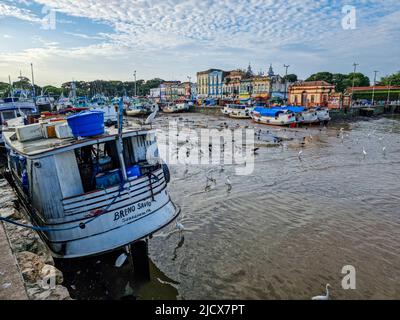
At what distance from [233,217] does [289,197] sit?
3.78 m

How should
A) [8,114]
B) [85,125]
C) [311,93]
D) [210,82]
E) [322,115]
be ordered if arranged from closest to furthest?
1. [85,125]
2. [8,114]
3. [322,115]
4. [311,93]
5. [210,82]

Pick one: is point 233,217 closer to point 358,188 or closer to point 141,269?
point 141,269

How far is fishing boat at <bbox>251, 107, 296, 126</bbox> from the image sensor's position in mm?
43562

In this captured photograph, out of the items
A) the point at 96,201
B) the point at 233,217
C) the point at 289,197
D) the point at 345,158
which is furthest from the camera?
the point at 345,158

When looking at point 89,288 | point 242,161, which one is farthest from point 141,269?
point 242,161

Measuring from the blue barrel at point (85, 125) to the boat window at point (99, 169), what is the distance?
0.52 metres

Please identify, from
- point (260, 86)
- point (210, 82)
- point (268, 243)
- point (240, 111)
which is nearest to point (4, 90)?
point (210, 82)

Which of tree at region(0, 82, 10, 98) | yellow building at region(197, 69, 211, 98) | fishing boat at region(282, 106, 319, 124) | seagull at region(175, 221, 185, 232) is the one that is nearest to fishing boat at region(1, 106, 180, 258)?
seagull at region(175, 221, 185, 232)

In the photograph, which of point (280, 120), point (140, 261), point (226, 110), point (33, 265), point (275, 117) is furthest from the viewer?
point (226, 110)

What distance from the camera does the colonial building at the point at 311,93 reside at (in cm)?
6091

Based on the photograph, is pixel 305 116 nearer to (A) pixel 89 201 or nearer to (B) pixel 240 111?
(B) pixel 240 111

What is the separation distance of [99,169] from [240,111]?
52.1 meters

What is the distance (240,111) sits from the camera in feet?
191

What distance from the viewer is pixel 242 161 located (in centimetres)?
2119
